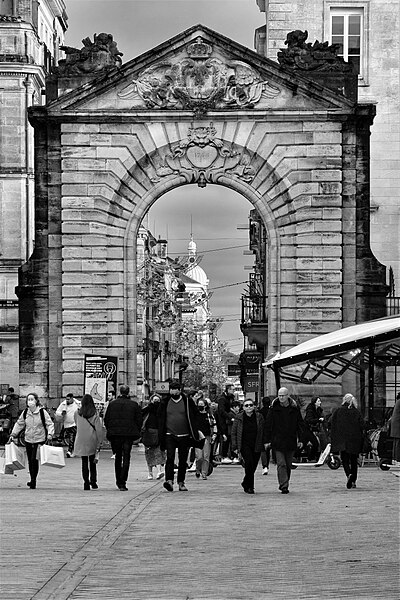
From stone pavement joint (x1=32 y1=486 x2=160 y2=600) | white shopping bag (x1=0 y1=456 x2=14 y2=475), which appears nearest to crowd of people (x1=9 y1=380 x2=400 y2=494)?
white shopping bag (x1=0 y1=456 x2=14 y2=475)

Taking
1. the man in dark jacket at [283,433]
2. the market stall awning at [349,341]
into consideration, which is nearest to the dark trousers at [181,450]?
the man in dark jacket at [283,433]

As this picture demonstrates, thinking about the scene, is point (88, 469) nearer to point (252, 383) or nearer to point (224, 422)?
point (224, 422)

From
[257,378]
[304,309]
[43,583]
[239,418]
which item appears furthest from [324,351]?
[257,378]

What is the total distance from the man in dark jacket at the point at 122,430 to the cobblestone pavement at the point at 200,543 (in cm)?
48

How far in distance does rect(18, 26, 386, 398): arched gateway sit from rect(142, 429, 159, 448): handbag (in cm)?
1328

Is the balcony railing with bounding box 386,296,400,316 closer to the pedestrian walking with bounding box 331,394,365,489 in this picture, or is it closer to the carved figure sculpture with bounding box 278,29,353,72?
the carved figure sculpture with bounding box 278,29,353,72

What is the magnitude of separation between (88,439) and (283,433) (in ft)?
11.5

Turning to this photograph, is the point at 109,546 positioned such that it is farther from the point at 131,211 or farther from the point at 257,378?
the point at 257,378

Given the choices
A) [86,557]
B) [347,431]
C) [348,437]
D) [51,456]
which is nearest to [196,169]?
[347,431]

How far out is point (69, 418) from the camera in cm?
4191

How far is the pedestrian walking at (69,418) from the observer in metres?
41.6

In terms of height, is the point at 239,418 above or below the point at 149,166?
below

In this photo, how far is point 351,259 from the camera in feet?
149

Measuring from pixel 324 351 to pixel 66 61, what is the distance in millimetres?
15234
